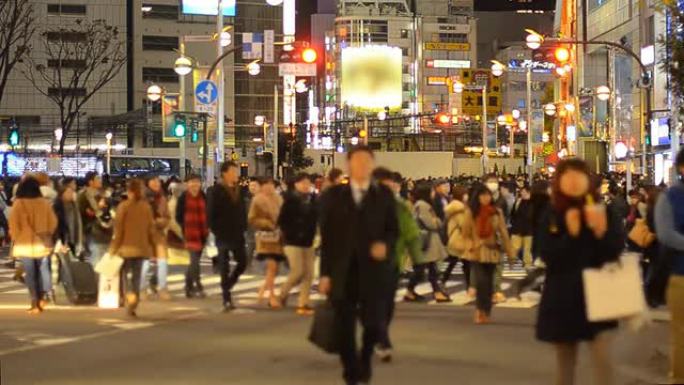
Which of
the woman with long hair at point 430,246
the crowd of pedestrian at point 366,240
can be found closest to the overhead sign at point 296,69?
the crowd of pedestrian at point 366,240

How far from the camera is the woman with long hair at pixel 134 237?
41.5ft

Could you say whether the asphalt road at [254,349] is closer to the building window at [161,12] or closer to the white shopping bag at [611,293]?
the white shopping bag at [611,293]

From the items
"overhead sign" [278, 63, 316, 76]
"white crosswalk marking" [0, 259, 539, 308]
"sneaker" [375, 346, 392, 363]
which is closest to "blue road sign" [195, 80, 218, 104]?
"overhead sign" [278, 63, 316, 76]

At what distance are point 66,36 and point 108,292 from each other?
65.6m

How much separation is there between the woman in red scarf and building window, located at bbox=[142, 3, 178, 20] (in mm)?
75873

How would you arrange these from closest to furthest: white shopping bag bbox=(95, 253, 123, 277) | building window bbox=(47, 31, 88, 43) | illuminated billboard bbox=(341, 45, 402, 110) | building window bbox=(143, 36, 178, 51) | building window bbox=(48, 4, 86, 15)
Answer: white shopping bag bbox=(95, 253, 123, 277) < illuminated billboard bbox=(341, 45, 402, 110) < building window bbox=(47, 31, 88, 43) < building window bbox=(48, 4, 86, 15) < building window bbox=(143, 36, 178, 51)

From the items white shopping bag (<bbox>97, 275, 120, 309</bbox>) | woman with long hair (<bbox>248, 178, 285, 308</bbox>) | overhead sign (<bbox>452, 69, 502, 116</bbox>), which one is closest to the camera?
white shopping bag (<bbox>97, 275, 120, 309</bbox>)

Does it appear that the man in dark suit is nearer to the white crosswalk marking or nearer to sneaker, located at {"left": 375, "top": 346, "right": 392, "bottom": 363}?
sneaker, located at {"left": 375, "top": 346, "right": 392, "bottom": 363}

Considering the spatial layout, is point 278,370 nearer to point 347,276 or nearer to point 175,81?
point 347,276

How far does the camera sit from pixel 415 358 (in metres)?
9.85

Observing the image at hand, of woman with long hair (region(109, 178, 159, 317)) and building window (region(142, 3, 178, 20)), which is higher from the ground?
building window (region(142, 3, 178, 20))

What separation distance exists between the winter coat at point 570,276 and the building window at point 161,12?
81719mm

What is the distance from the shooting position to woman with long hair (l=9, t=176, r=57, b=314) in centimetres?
1306

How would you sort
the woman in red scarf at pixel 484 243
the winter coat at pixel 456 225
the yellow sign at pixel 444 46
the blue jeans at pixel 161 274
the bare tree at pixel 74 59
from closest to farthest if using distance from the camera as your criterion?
the woman in red scarf at pixel 484 243
the winter coat at pixel 456 225
the blue jeans at pixel 161 274
the bare tree at pixel 74 59
the yellow sign at pixel 444 46
